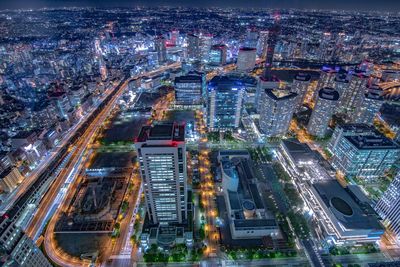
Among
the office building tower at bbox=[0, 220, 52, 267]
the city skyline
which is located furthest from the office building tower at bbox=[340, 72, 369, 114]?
the office building tower at bbox=[0, 220, 52, 267]

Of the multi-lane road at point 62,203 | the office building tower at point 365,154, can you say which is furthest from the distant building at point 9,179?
the office building tower at point 365,154

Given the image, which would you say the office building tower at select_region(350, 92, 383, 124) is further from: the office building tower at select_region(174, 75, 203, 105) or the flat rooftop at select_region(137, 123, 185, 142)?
the flat rooftop at select_region(137, 123, 185, 142)

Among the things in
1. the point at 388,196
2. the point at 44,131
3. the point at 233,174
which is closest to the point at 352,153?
the point at 388,196

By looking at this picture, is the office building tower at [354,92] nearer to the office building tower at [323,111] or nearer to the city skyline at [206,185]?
the city skyline at [206,185]

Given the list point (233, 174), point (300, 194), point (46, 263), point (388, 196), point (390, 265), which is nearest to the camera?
point (46, 263)

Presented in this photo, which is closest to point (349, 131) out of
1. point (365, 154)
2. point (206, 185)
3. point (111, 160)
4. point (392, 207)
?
point (365, 154)

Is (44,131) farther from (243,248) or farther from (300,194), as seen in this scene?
(300,194)

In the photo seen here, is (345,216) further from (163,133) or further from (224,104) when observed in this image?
(224,104)
